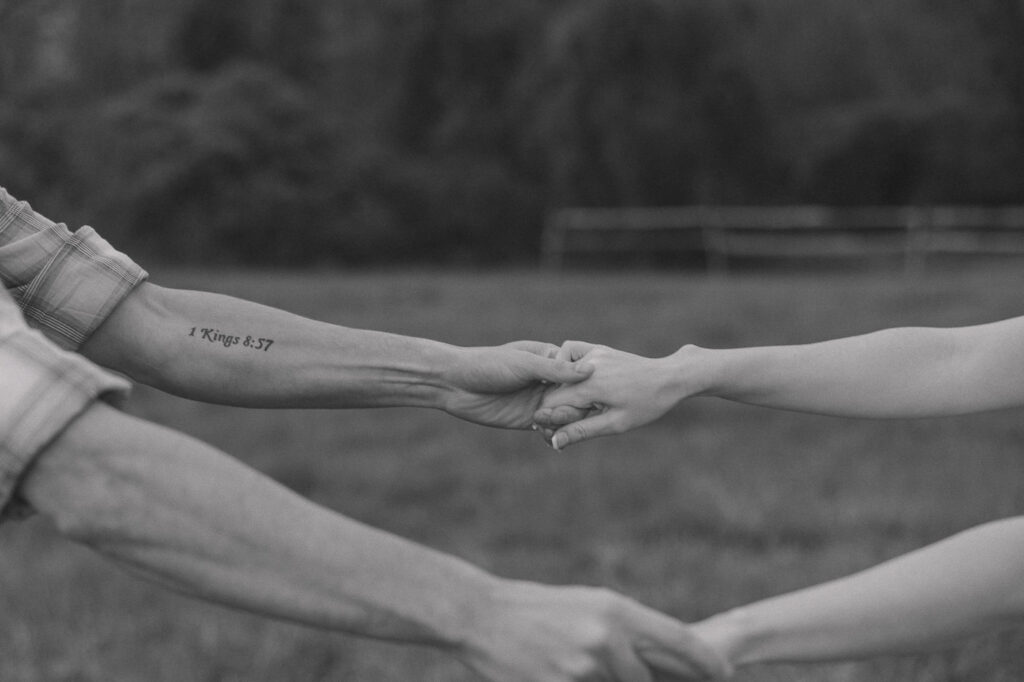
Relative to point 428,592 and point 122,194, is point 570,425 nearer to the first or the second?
point 428,592

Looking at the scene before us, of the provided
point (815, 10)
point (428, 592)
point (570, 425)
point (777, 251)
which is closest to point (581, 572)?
point (570, 425)

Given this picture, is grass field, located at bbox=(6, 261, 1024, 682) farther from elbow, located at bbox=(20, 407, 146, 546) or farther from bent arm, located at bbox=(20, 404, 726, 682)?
elbow, located at bbox=(20, 407, 146, 546)

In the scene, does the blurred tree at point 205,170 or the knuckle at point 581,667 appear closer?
the knuckle at point 581,667

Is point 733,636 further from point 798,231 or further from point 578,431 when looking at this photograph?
point 798,231

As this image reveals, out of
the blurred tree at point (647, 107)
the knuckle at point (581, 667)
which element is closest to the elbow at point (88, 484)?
the knuckle at point (581, 667)

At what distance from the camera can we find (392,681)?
5.18m

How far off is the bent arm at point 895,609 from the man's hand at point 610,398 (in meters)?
0.55

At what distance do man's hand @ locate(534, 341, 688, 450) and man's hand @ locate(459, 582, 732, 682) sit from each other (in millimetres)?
974

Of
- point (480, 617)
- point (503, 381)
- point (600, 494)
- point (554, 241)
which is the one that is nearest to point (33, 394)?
point (480, 617)

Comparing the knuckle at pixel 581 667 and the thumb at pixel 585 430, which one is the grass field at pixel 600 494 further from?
the knuckle at pixel 581 667

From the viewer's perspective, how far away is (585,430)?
2.69 meters

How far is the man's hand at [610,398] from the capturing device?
2678 millimetres

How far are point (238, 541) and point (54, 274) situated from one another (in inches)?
39.2

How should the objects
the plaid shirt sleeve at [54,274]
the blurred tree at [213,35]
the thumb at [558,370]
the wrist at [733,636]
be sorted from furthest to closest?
the blurred tree at [213,35] < the thumb at [558,370] < the plaid shirt sleeve at [54,274] < the wrist at [733,636]
